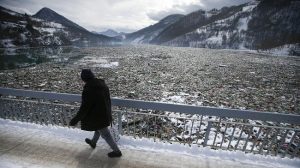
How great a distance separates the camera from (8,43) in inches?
3789

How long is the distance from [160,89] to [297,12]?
17521 centimetres

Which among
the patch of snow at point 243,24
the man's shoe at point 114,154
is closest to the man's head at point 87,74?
the man's shoe at point 114,154

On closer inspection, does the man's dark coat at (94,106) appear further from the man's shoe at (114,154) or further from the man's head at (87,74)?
the man's shoe at (114,154)

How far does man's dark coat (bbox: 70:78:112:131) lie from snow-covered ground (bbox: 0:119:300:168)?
1.23m

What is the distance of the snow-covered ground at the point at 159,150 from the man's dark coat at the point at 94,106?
1.23 m

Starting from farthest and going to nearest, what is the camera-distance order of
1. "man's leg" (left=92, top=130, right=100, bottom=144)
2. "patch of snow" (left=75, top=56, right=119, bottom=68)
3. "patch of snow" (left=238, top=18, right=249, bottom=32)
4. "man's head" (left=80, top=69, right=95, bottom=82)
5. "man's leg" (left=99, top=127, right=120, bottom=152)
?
"patch of snow" (left=238, top=18, right=249, bottom=32) → "patch of snow" (left=75, top=56, right=119, bottom=68) → "man's leg" (left=92, top=130, right=100, bottom=144) → "man's leg" (left=99, top=127, right=120, bottom=152) → "man's head" (left=80, top=69, right=95, bottom=82)

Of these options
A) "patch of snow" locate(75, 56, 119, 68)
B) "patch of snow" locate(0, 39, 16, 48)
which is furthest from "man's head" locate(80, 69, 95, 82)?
"patch of snow" locate(0, 39, 16, 48)

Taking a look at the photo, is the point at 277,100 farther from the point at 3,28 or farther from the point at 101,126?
the point at 3,28

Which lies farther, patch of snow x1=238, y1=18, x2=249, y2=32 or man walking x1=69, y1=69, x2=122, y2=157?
patch of snow x1=238, y1=18, x2=249, y2=32

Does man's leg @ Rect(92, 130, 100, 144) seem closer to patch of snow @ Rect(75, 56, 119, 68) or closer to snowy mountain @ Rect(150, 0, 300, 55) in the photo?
patch of snow @ Rect(75, 56, 119, 68)

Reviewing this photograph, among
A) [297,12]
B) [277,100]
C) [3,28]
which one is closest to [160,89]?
[277,100]

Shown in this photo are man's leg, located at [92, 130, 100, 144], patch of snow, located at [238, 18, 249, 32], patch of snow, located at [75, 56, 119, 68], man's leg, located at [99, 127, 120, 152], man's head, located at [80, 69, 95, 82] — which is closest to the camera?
man's head, located at [80, 69, 95, 82]

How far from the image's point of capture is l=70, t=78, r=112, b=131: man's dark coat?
12.9ft

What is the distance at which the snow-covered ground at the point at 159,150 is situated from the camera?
455 centimetres
